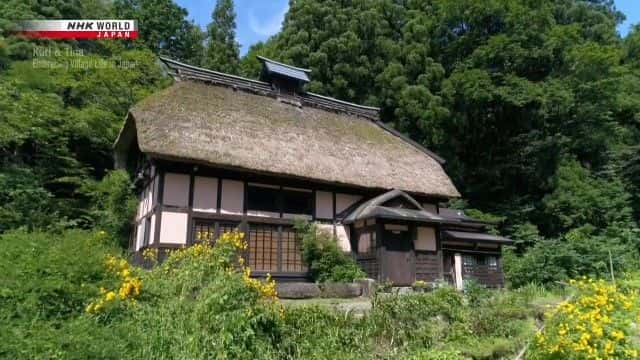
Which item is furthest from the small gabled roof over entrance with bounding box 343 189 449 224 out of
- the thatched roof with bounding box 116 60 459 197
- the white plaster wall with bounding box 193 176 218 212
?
the white plaster wall with bounding box 193 176 218 212

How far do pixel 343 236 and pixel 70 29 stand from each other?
19338 millimetres

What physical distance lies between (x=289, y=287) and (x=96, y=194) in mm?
9813

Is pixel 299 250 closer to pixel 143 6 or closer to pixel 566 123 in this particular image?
pixel 566 123

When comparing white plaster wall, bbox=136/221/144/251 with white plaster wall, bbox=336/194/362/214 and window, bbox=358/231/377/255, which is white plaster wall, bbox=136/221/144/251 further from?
window, bbox=358/231/377/255

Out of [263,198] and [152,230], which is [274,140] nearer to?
[263,198]

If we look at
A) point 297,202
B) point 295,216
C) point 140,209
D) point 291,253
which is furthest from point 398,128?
point 140,209

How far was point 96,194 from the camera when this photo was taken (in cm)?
1636

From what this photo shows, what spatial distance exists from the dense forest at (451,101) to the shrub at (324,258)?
6.43 m

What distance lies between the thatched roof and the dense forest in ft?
11.2

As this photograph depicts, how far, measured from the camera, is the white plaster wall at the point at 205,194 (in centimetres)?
1244

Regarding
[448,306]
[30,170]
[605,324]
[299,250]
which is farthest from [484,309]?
[30,170]

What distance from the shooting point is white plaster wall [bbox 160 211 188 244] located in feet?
38.5

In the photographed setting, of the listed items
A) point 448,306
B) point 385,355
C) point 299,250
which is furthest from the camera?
point 299,250

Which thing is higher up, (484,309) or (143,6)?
(143,6)
